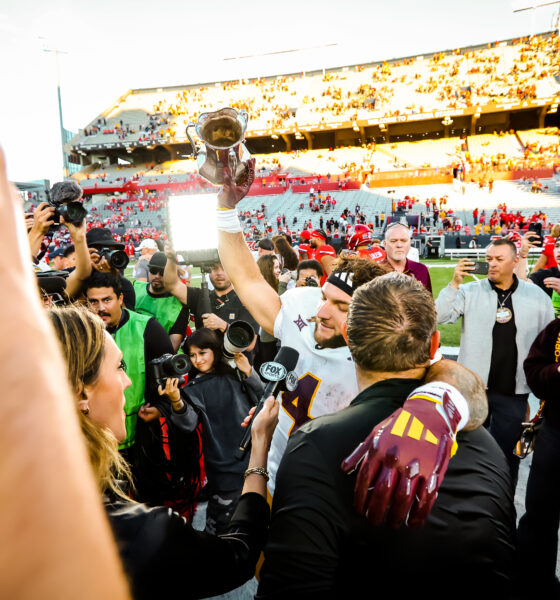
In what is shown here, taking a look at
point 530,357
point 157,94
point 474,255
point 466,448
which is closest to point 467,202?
point 474,255

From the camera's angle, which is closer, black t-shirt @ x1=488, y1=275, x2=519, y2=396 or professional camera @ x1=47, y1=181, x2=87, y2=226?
professional camera @ x1=47, y1=181, x2=87, y2=226

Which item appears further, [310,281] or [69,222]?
[310,281]

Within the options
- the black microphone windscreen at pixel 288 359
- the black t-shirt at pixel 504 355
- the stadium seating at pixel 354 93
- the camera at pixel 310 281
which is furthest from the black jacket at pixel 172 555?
the stadium seating at pixel 354 93

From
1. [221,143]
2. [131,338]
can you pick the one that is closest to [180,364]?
A: [131,338]

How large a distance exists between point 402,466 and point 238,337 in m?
1.78

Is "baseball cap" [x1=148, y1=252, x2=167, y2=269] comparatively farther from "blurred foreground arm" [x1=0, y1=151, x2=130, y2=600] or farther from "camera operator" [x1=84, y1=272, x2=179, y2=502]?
"blurred foreground arm" [x1=0, y1=151, x2=130, y2=600]

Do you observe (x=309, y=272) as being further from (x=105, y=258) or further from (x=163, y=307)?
(x=105, y=258)

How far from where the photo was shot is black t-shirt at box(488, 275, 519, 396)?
3500 mm

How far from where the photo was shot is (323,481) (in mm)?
1181

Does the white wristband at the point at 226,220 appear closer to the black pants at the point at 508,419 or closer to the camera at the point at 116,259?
the camera at the point at 116,259

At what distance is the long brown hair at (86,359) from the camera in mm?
1330

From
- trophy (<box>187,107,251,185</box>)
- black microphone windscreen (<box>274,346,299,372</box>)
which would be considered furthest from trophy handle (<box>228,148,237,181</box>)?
black microphone windscreen (<box>274,346,299,372</box>)

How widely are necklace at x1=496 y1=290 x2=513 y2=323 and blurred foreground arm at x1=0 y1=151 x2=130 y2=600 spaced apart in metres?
3.85

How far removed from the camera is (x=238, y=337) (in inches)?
108
